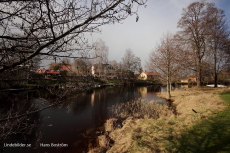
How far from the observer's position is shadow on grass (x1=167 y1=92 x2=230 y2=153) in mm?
4012

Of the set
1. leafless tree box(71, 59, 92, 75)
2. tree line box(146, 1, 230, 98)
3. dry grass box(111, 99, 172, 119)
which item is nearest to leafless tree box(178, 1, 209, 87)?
tree line box(146, 1, 230, 98)

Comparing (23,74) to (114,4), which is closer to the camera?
(114,4)

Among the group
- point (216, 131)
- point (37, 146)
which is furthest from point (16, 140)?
point (216, 131)

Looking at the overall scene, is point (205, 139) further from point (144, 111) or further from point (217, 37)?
point (217, 37)

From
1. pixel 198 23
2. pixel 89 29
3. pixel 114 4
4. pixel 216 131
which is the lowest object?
pixel 216 131

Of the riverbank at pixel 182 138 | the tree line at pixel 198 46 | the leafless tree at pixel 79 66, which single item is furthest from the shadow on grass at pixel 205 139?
the tree line at pixel 198 46

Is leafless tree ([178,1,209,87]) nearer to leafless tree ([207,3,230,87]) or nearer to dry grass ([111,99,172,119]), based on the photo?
leafless tree ([207,3,230,87])

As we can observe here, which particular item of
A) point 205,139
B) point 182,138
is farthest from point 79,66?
point 205,139

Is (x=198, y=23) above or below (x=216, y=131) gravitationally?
above

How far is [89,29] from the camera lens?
2.35 metres

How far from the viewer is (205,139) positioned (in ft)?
14.9

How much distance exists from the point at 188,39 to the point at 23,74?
67.1 feet

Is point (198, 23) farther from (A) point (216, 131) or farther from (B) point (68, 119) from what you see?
(B) point (68, 119)

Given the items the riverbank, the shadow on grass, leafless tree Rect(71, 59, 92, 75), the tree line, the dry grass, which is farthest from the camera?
the tree line
